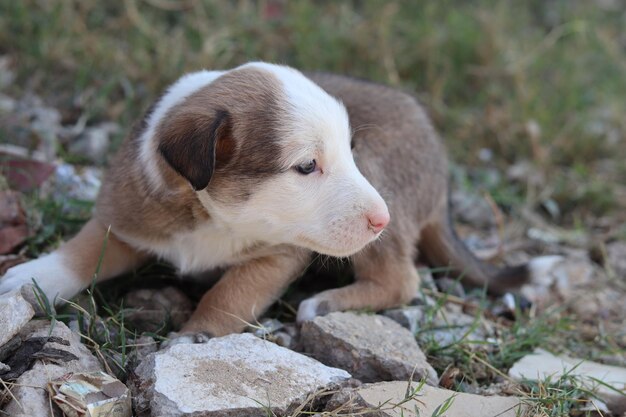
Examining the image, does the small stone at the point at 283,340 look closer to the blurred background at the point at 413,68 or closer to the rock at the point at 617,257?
the blurred background at the point at 413,68

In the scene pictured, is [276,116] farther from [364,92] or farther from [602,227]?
[602,227]

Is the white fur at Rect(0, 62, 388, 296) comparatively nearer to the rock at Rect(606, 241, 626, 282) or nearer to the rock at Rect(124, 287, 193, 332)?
the rock at Rect(124, 287, 193, 332)

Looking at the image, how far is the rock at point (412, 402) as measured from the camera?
9.53ft

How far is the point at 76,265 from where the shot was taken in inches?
142

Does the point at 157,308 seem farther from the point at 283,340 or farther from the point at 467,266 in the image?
the point at 467,266

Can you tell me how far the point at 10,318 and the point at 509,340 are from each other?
228 cm

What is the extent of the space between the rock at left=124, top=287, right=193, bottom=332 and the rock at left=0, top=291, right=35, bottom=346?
1.89 ft

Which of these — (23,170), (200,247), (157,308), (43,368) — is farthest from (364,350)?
(23,170)

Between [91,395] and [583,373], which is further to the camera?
[583,373]

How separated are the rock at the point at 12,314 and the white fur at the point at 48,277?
345 millimetres

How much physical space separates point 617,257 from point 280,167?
288 centimetres

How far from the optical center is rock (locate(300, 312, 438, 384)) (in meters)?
3.26

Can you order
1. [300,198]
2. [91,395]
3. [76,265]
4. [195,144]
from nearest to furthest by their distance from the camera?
[91,395] → [195,144] → [300,198] → [76,265]

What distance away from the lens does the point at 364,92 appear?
14.4ft
